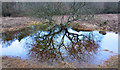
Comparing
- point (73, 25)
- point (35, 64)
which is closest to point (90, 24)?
point (73, 25)

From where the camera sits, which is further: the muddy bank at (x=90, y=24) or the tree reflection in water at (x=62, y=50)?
the muddy bank at (x=90, y=24)

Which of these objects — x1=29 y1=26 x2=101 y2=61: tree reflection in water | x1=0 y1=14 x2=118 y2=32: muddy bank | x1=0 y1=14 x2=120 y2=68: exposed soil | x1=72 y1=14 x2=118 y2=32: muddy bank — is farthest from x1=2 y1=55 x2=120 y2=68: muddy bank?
x1=72 y1=14 x2=118 y2=32: muddy bank

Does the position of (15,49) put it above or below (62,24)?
below

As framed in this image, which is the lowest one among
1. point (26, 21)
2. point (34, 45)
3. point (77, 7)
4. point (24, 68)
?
point (24, 68)

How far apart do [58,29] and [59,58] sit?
234 inches

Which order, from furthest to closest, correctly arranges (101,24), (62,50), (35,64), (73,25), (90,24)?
(90,24)
(101,24)
(73,25)
(62,50)
(35,64)

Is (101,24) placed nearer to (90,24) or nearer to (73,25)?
(90,24)

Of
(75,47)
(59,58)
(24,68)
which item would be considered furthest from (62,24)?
(24,68)

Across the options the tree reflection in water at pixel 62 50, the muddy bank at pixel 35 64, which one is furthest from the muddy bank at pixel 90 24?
the muddy bank at pixel 35 64

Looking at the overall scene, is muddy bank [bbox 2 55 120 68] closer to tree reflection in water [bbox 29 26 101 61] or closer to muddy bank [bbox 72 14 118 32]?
tree reflection in water [bbox 29 26 101 61]

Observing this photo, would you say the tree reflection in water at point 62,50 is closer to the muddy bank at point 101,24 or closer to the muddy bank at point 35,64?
the muddy bank at point 35,64

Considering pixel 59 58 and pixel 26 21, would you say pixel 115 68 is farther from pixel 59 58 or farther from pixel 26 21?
pixel 26 21

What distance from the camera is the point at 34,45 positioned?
24.1 ft

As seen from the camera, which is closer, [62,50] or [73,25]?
[62,50]
